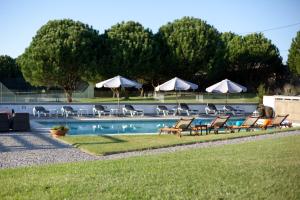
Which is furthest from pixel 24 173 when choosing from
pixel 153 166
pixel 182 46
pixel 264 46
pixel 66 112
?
pixel 264 46

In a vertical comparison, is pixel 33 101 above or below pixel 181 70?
below

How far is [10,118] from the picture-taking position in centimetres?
1638

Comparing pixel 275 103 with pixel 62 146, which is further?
pixel 275 103

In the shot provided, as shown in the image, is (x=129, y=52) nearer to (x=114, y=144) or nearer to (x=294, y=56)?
(x=294, y=56)

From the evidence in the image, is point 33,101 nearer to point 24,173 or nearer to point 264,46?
point 24,173

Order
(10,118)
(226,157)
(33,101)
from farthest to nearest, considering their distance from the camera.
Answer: (33,101)
(10,118)
(226,157)

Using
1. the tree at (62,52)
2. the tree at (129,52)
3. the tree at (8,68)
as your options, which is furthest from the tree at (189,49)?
the tree at (8,68)

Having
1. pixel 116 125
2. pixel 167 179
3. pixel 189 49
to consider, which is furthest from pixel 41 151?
pixel 189 49

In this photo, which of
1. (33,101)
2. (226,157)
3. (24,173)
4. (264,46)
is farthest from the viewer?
(264,46)

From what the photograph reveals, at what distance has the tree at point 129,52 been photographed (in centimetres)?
4112

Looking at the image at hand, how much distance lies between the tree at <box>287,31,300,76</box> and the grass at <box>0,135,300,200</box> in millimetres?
38940

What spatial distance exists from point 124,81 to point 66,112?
12.4ft

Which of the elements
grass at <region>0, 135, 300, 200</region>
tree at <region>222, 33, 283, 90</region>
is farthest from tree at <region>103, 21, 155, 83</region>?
grass at <region>0, 135, 300, 200</region>

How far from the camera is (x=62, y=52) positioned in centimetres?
3934
